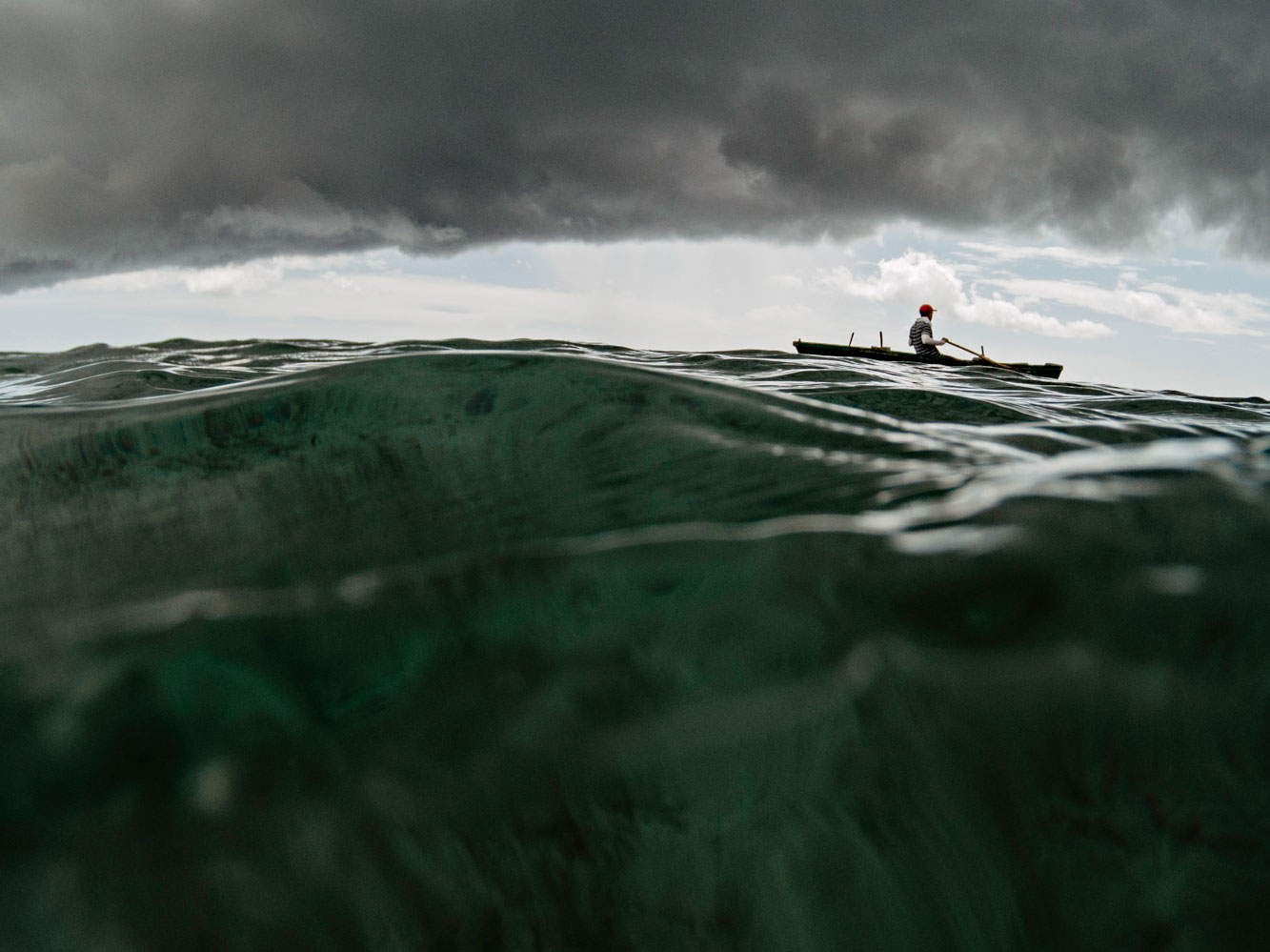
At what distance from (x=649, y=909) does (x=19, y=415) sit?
2.64 m

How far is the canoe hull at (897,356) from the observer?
535 inches

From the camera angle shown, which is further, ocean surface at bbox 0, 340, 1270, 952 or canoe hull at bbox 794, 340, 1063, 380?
canoe hull at bbox 794, 340, 1063, 380

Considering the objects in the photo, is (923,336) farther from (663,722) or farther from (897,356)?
(663,722)

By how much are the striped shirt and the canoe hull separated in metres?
0.88

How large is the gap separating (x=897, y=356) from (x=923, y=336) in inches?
128

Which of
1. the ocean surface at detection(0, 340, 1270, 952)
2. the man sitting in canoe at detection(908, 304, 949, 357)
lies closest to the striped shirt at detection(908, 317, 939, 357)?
the man sitting in canoe at detection(908, 304, 949, 357)

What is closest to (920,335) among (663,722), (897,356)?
(897,356)

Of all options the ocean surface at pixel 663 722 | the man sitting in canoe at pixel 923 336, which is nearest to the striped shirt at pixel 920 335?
the man sitting in canoe at pixel 923 336

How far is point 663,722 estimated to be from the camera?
2.96ft

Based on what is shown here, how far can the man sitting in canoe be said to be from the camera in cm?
1709

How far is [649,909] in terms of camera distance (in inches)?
31.3

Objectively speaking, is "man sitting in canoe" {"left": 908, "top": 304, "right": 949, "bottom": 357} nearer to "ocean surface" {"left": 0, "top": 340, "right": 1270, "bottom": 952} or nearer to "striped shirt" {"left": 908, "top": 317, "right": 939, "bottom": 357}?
"striped shirt" {"left": 908, "top": 317, "right": 939, "bottom": 357}

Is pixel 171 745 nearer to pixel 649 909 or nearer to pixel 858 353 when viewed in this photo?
pixel 649 909

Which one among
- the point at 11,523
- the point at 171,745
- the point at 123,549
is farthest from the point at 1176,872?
the point at 11,523
